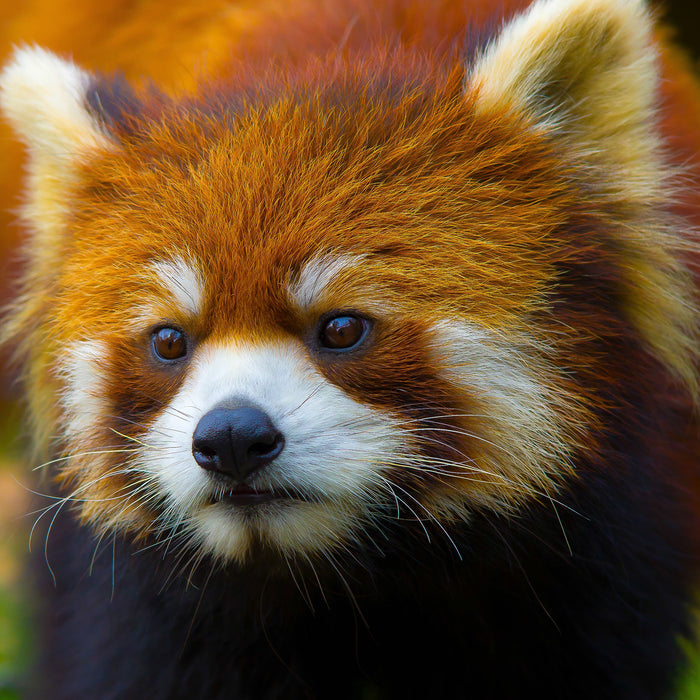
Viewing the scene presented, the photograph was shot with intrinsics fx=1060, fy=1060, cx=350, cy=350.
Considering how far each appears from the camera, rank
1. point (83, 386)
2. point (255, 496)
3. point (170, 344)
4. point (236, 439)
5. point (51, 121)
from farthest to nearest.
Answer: point (51, 121) < point (83, 386) < point (170, 344) < point (255, 496) < point (236, 439)

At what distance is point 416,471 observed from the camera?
8.79 ft

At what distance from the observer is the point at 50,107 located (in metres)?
3.20

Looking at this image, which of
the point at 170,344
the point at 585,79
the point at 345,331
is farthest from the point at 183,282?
the point at 585,79

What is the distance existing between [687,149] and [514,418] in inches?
57.6

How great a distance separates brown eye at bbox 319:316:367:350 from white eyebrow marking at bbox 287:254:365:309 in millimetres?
85

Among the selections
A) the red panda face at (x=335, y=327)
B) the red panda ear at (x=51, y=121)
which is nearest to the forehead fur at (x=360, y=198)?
the red panda face at (x=335, y=327)

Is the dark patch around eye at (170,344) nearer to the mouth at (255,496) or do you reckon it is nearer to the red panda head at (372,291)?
the red panda head at (372,291)

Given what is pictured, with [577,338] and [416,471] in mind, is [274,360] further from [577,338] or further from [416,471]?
[577,338]

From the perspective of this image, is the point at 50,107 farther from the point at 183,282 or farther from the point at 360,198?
the point at 360,198

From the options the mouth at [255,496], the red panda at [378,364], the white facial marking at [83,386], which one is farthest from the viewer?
the white facial marking at [83,386]

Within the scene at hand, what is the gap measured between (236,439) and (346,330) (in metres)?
0.44

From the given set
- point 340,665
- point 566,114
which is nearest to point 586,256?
point 566,114

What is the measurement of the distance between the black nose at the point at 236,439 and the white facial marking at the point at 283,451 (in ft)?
0.08

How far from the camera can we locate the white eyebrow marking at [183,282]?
275 centimetres
